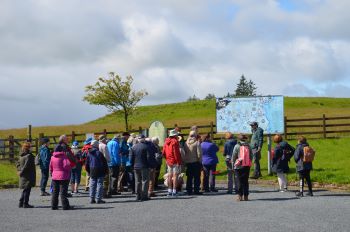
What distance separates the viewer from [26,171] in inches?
524

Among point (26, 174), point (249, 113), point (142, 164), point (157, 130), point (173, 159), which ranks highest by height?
point (249, 113)

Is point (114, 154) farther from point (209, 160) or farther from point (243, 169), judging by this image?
point (243, 169)

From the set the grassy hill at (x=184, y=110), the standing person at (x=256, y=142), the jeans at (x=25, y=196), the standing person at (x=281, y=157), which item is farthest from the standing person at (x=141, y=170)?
the grassy hill at (x=184, y=110)

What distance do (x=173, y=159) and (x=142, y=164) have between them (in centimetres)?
107

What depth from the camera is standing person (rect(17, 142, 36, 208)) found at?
43.4 ft

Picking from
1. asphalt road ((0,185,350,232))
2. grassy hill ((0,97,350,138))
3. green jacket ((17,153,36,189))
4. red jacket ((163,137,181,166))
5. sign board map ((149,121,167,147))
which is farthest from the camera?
grassy hill ((0,97,350,138))

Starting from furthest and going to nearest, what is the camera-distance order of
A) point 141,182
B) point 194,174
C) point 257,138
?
point 257,138 → point 194,174 → point 141,182

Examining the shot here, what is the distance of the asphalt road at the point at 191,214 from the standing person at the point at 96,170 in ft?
1.08

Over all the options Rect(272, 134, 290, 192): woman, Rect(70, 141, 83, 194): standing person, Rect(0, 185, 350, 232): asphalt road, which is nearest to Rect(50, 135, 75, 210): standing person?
Rect(0, 185, 350, 232): asphalt road

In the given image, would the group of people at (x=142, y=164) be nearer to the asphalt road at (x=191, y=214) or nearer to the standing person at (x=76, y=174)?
the standing person at (x=76, y=174)

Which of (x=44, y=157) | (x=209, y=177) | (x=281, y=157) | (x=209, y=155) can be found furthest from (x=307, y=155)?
(x=44, y=157)

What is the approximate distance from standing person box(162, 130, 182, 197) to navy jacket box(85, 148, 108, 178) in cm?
200

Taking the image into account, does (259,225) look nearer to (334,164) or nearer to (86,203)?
(86,203)

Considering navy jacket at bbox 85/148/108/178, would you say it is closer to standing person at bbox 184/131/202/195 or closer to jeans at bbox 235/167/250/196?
standing person at bbox 184/131/202/195
